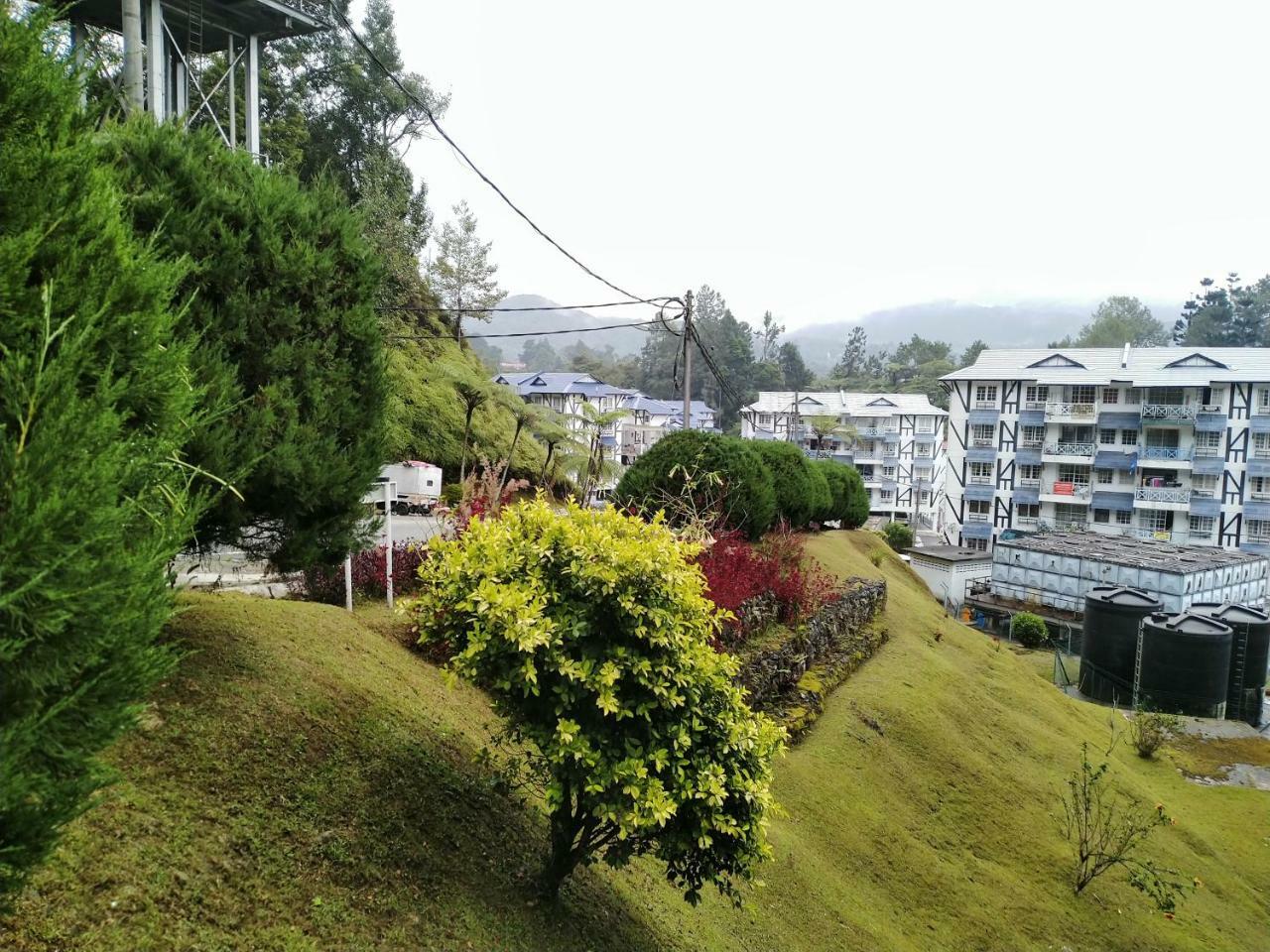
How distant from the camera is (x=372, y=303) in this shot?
632 cm

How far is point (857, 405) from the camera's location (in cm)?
6419

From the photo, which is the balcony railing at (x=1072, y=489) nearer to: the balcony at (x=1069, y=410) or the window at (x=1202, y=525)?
the balcony at (x=1069, y=410)

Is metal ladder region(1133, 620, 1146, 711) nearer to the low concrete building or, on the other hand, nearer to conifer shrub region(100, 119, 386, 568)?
the low concrete building

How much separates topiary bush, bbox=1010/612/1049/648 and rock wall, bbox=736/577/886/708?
43.8ft

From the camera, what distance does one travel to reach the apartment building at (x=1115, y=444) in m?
40.9

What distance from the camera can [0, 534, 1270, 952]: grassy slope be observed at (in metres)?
3.79

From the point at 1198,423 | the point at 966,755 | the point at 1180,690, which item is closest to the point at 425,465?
the point at 966,755

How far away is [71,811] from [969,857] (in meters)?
9.29

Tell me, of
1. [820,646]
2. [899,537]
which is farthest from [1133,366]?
[820,646]

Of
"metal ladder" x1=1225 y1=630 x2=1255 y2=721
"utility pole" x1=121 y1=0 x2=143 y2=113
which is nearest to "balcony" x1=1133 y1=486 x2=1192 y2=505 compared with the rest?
"metal ladder" x1=1225 y1=630 x2=1255 y2=721

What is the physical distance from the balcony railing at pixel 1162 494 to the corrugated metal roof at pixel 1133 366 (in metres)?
5.69

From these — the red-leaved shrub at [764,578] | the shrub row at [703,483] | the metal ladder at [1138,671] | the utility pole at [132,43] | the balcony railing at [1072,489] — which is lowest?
the metal ladder at [1138,671]

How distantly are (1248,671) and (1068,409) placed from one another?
86.8 ft

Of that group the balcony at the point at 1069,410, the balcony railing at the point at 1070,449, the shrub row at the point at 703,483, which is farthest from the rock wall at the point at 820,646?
the balcony at the point at 1069,410
